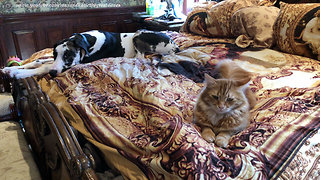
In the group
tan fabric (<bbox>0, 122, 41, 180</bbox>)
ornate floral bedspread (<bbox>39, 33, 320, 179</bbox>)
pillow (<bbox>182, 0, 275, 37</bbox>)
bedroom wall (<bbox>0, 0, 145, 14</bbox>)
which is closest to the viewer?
ornate floral bedspread (<bbox>39, 33, 320, 179</bbox>)

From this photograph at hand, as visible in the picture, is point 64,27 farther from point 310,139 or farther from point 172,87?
point 310,139

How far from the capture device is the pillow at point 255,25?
199 centimetres

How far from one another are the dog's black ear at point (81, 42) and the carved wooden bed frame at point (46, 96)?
0.55 m

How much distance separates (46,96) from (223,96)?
0.92m

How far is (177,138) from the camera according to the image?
2.50 feet

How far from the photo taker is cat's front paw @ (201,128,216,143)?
2.97 ft

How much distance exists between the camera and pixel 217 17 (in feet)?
7.64

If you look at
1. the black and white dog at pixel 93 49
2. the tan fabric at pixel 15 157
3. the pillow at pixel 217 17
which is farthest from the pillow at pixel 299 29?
the tan fabric at pixel 15 157

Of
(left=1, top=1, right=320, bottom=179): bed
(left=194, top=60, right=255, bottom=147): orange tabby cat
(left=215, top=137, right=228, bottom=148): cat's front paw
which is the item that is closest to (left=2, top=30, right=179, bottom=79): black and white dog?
(left=1, top=1, right=320, bottom=179): bed

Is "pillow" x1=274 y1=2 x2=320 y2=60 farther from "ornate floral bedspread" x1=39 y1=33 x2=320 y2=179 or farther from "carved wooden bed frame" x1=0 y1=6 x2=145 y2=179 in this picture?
"carved wooden bed frame" x1=0 y1=6 x2=145 y2=179

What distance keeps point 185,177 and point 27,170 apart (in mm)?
974

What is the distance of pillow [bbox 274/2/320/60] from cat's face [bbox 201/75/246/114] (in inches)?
41.8

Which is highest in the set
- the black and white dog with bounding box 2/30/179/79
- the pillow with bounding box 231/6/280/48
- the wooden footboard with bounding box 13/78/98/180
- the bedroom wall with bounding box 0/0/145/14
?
the bedroom wall with bounding box 0/0/145/14

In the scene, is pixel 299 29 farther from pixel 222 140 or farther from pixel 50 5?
pixel 50 5
